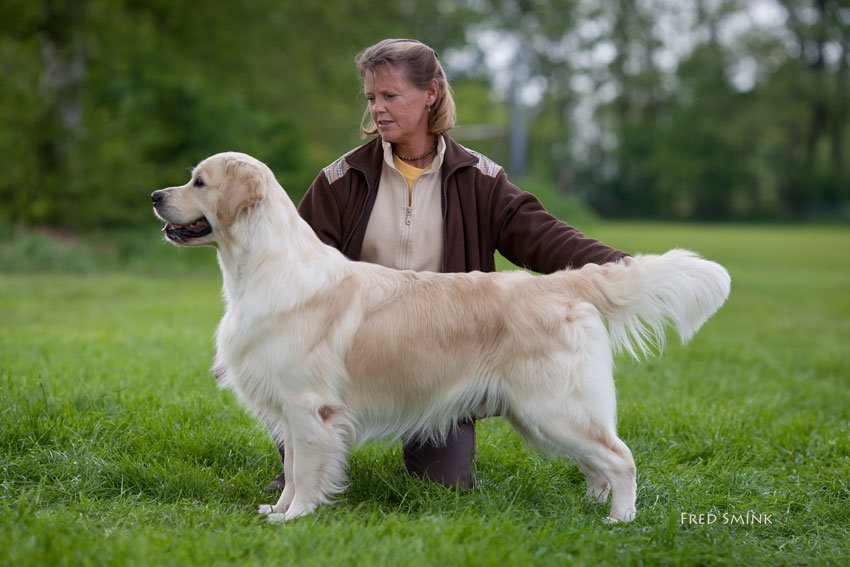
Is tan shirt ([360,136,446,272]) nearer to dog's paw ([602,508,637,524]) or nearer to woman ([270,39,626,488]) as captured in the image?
woman ([270,39,626,488])

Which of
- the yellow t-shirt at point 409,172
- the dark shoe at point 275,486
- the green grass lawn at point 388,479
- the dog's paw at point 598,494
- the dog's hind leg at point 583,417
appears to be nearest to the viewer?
the green grass lawn at point 388,479

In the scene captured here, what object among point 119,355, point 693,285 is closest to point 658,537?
point 693,285

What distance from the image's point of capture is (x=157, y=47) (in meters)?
14.9

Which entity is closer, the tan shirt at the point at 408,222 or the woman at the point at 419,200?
the woman at the point at 419,200

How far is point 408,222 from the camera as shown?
4.05 m

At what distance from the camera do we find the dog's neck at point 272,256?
3.26 metres

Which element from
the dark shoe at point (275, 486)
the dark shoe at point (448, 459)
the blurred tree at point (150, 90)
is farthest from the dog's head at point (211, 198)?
the blurred tree at point (150, 90)

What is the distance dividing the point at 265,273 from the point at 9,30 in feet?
38.8

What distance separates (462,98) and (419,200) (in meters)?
35.1

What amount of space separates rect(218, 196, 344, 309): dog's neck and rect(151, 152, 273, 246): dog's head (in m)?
0.07

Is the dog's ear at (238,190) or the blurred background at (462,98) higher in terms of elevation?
the blurred background at (462,98)

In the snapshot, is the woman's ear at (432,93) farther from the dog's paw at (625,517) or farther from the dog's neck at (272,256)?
the dog's paw at (625,517)

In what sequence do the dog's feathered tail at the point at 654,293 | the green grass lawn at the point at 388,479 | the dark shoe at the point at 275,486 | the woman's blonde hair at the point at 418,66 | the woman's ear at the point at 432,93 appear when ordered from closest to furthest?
the green grass lawn at the point at 388,479 → the dog's feathered tail at the point at 654,293 → the dark shoe at the point at 275,486 → the woman's blonde hair at the point at 418,66 → the woman's ear at the point at 432,93

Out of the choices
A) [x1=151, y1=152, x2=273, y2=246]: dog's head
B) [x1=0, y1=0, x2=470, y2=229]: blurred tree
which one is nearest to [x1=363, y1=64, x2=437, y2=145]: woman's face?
[x1=151, y1=152, x2=273, y2=246]: dog's head
